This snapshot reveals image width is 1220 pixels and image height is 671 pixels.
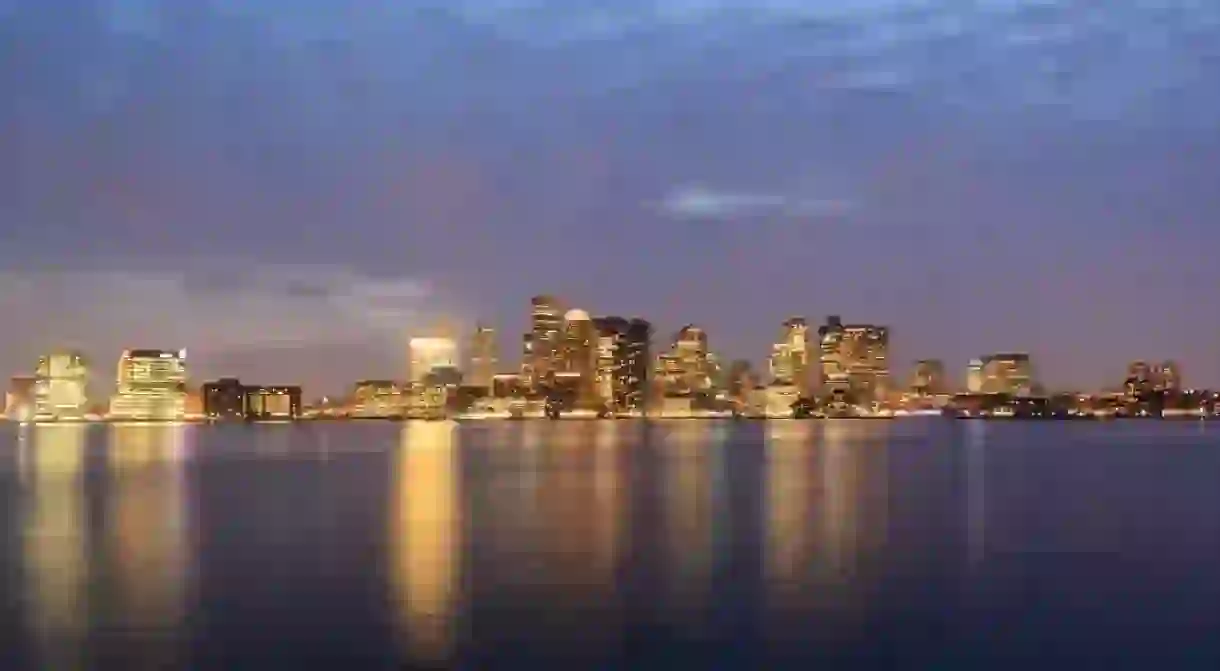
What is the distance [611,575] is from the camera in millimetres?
38500

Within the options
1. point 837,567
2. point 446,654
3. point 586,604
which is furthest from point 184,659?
point 837,567

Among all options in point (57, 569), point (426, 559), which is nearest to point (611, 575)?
point (426, 559)

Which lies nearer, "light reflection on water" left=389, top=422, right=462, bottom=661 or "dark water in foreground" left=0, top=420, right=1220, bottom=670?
"dark water in foreground" left=0, top=420, right=1220, bottom=670

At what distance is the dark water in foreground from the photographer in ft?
91.7

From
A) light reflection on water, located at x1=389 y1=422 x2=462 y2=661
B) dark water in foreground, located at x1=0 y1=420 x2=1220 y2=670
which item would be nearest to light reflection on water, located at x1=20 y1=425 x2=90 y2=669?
dark water in foreground, located at x1=0 y1=420 x2=1220 y2=670

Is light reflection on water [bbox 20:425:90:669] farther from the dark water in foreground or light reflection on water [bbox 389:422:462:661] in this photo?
light reflection on water [bbox 389:422:462:661]

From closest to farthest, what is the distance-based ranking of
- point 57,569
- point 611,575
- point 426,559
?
point 611,575 < point 57,569 < point 426,559

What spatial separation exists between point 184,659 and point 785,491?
52.0 m

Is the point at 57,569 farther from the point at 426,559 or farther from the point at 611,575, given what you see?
the point at 611,575

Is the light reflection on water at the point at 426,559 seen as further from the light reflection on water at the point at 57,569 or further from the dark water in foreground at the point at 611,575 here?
the light reflection on water at the point at 57,569

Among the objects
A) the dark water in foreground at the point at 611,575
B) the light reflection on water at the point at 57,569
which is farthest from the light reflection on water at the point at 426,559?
the light reflection on water at the point at 57,569

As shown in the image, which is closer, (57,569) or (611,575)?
(611,575)

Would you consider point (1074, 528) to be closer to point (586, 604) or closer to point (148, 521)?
point (586, 604)

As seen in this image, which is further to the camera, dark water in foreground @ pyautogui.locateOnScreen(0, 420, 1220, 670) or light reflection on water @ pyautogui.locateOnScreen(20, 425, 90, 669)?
light reflection on water @ pyautogui.locateOnScreen(20, 425, 90, 669)
